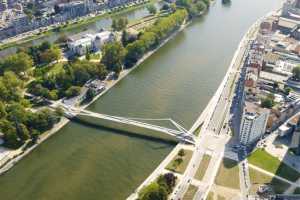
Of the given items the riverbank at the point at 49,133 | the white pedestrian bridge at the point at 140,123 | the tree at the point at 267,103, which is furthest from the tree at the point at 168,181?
the tree at the point at 267,103

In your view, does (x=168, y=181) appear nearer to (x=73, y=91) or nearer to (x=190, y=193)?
(x=190, y=193)

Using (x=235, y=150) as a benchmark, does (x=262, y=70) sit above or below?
above

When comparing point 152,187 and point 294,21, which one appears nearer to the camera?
point 152,187

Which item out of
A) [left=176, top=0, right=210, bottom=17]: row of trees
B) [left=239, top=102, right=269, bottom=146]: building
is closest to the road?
[left=239, top=102, right=269, bottom=146]: building

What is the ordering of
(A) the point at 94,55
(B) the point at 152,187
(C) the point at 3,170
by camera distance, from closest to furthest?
1. (B) the point at 152,187
2. (C) the point at 3,170
3. (A) the point at 94,55

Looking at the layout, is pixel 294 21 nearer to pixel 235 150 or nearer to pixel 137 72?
pixel 137 72

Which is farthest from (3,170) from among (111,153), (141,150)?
(141,150)

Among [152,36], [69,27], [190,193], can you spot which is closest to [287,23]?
[152,36]

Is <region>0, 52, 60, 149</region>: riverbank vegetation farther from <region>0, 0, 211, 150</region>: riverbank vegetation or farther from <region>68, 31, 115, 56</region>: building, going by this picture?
<region>68, 31, 115, 56</region>: building
